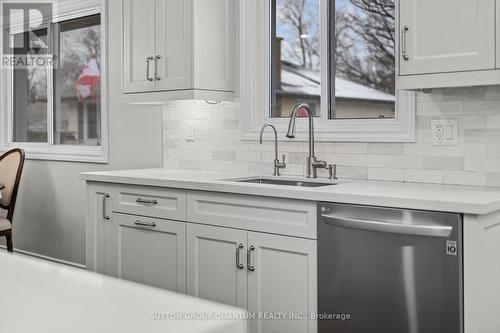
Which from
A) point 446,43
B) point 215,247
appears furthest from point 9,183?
point 446,43

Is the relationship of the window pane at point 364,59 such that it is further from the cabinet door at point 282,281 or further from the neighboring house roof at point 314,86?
the cabinet door at point 282,281

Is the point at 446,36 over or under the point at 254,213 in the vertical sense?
over

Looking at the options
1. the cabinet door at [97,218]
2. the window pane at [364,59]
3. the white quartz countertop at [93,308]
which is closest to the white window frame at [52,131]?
the cabinet door at [97,218]

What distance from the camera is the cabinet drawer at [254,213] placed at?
243 centimetres

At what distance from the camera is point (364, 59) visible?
10.0 feet

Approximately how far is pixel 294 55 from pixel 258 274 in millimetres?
1420

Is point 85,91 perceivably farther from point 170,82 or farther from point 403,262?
point 403,262

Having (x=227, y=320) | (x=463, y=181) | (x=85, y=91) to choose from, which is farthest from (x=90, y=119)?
(x=227, y=320)

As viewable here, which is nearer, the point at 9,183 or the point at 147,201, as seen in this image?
the point at 147,201

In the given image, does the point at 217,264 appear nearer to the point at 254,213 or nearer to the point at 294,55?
the point at 254,213

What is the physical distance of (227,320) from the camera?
26.7 inches

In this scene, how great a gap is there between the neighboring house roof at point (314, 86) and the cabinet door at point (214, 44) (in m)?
0.34

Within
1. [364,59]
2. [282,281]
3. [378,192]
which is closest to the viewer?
[378,192]

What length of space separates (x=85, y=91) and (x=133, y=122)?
34.9 inches
